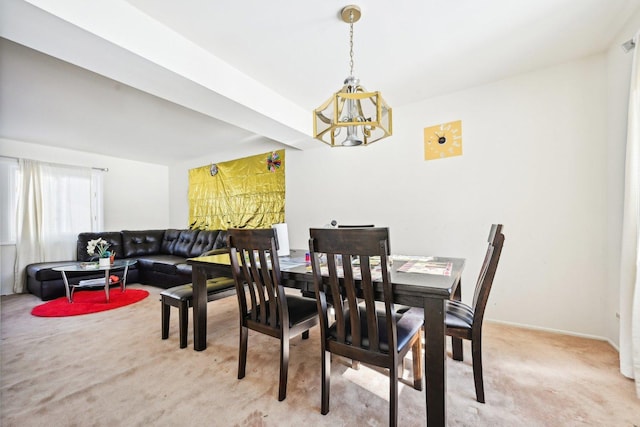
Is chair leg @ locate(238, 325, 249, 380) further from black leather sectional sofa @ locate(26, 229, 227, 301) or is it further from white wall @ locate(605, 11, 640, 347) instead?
white wall @ locate(605, 11, 640, 347)

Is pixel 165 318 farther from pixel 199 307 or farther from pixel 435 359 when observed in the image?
pixel 435 359

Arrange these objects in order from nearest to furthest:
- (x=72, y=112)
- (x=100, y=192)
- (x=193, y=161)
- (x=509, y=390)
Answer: (x=509, y=390) < (x=72, y=112) < (x=100, y=192) < (x=193, y=161)

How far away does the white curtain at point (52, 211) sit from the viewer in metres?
3.87

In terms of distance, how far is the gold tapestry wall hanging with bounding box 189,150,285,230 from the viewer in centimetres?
418

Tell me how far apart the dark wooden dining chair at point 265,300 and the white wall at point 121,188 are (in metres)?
4.54

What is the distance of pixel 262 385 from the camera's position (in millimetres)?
1610

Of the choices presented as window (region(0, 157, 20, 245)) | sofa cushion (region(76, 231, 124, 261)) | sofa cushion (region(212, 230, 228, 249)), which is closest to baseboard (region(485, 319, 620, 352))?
sofa cushion (region(212, 230, 228, 249))

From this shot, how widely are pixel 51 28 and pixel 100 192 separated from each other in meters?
4.16

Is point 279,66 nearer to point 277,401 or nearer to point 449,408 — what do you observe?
point 277,401

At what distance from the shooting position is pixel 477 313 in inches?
55.6

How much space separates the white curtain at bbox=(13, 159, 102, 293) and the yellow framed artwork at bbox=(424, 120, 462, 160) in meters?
5.48

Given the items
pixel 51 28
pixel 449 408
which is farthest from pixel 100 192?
pixel 449 408

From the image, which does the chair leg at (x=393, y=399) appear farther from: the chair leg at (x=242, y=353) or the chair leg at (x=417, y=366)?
the chair leg at (x=242, y=353)

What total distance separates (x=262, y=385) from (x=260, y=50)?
7.92ft
